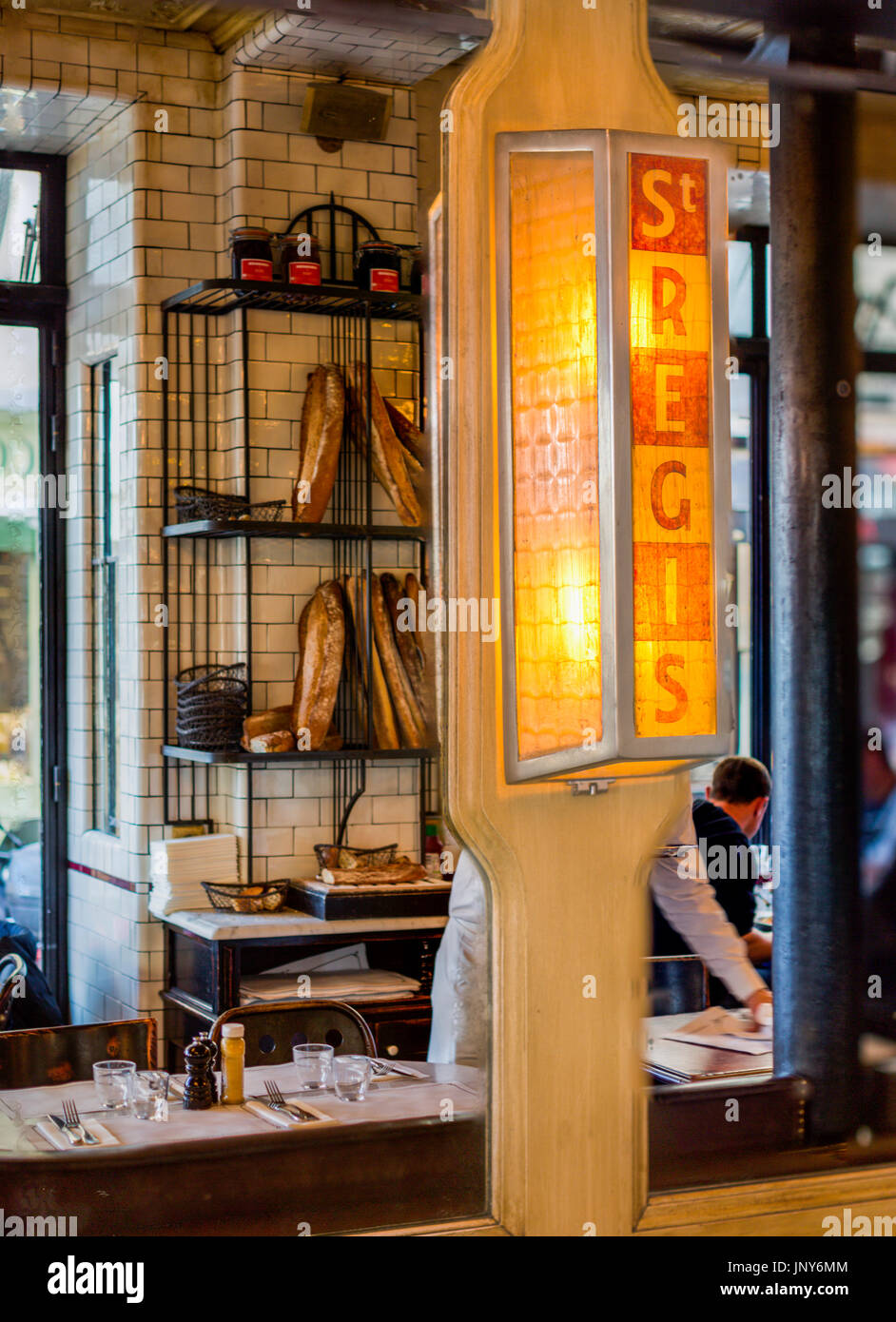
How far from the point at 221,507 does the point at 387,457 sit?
558 mm

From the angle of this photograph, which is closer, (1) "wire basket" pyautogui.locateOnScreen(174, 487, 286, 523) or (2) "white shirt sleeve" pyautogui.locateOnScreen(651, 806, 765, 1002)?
(2) "white shirt sleeve" pyautogui.locateOnScreen(651, 806, 765, 1002)

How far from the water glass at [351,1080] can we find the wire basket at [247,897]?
1696 mm

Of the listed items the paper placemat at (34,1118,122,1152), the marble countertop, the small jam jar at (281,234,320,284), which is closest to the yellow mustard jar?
the paper placemat at (34,1118,122,1152)

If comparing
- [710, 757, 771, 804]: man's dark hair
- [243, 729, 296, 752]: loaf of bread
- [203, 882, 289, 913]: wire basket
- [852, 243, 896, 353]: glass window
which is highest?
[852, 243, 896, 353]: glass window

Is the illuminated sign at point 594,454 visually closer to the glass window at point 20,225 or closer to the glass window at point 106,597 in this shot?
the glass window at point 106,597

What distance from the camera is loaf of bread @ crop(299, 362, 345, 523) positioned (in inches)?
193

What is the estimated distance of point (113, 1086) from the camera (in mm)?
2918

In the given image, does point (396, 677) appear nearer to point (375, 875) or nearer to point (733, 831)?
point (375, 875)

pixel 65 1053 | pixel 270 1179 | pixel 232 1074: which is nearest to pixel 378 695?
pixel 65 1053

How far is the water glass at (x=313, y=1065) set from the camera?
306 centimetres

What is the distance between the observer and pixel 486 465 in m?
2.34

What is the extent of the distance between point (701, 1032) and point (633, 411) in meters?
1.74

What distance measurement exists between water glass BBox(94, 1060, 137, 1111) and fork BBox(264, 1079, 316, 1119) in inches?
10.5

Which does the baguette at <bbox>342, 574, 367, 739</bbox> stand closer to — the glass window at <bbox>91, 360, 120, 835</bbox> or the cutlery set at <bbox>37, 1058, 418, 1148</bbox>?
the glass window at <bbox>91, 360, 120, 835</bbox>
